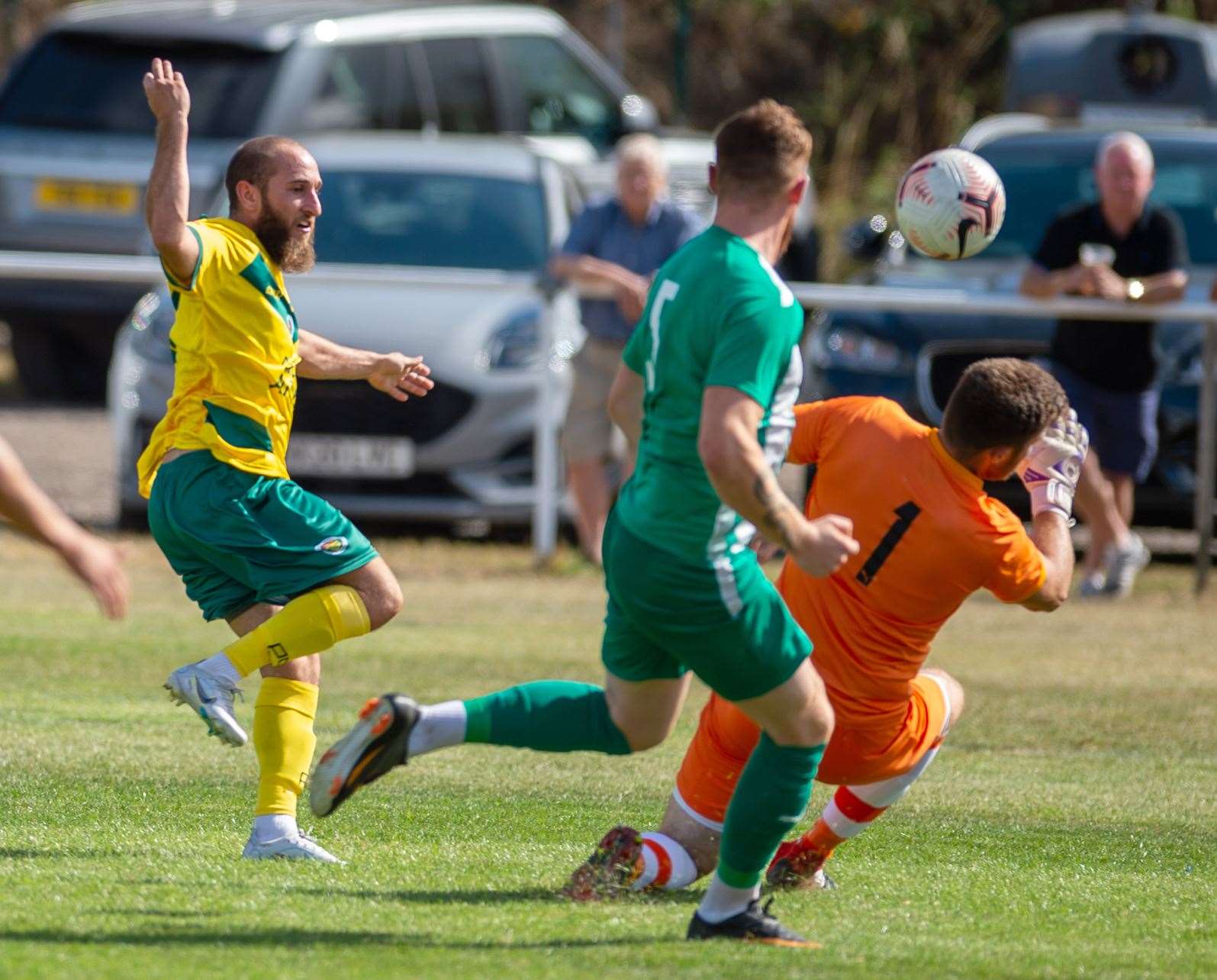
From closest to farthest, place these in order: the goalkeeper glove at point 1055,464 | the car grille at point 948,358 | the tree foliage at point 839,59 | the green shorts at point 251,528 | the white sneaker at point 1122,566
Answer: the goalkeeper glove at point 1055,464 < the green shorts at point 251,528 < the white sneaker at point 1122,566 < the car grille at point 948,358 < the tree foliage at point 839,59

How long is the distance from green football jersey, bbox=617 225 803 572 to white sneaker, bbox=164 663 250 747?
1.17 m

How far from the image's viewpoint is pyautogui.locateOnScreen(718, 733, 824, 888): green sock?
14.5ft

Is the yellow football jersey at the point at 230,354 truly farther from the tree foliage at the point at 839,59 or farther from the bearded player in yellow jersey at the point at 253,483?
the tree foliage at the point at 839,59

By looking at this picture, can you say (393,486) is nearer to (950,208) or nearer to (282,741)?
(950,208)

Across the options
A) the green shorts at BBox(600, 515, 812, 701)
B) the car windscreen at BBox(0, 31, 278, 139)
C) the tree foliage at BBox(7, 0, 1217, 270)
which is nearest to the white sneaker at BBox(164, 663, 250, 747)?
the green shorts at BBox(600, 515, 812, 701)

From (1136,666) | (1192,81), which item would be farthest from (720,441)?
→ (1192,81)

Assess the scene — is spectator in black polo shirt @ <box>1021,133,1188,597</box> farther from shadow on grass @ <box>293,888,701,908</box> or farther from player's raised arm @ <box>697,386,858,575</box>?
player's raised arm @ <box>697,386,858,575</box>

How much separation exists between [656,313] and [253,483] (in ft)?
4.24

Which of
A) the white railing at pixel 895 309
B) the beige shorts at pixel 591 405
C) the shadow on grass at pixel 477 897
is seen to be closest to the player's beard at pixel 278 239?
the shadow on grass at pixel 477 897

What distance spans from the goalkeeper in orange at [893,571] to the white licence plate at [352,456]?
6438 mm

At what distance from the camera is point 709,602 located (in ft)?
14.1

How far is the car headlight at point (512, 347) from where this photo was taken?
11445 mm

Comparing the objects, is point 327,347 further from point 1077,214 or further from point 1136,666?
point 1077,214

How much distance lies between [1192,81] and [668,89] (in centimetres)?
1246
